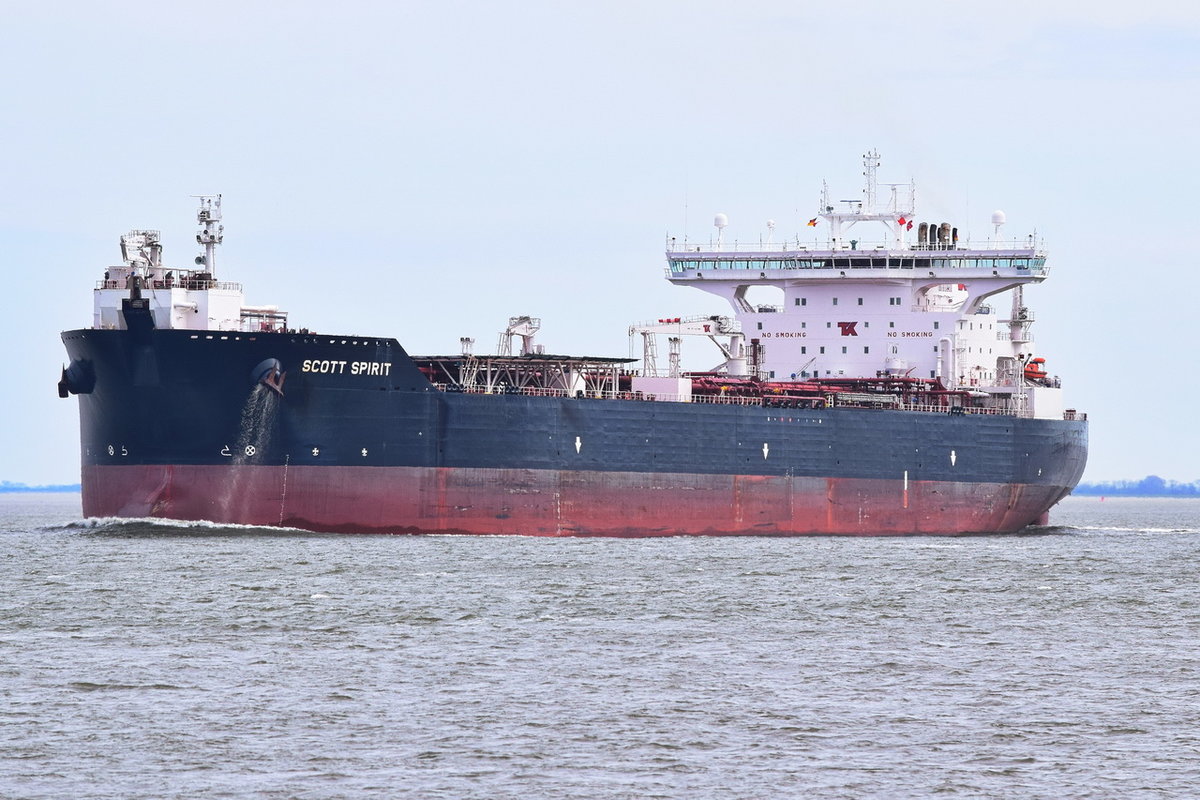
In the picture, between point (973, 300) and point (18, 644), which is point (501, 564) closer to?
point (18, 644)

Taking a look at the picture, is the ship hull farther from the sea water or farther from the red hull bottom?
the sea water

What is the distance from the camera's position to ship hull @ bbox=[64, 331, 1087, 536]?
3550 cm

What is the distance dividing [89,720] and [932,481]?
105 feet

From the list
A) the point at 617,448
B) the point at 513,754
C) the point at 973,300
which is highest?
the point at 973,300

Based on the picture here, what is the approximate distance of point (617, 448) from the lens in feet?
131

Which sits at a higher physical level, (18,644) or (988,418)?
(988,418)

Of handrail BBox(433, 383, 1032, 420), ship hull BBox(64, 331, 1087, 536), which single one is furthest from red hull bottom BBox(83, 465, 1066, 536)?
handrail BBox(433, 383, 1032, 420)

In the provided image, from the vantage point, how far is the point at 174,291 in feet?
118

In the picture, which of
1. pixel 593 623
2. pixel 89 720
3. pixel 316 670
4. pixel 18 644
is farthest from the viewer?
pixel 593 623

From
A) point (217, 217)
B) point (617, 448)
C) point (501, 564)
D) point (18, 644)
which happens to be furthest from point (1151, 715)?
point (217, 217)

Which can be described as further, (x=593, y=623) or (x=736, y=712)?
(x=593, y=623)

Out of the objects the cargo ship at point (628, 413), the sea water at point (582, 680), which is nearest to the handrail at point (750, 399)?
the cargo ship at point (628, 413)

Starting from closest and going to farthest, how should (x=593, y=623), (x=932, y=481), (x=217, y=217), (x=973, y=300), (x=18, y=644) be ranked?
(x=18, y=644)
(x=593, y=623)
(x=217, y=217)
(x=932, y=481)
(x=973, y=300)

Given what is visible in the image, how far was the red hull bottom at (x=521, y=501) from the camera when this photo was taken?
36062mm
